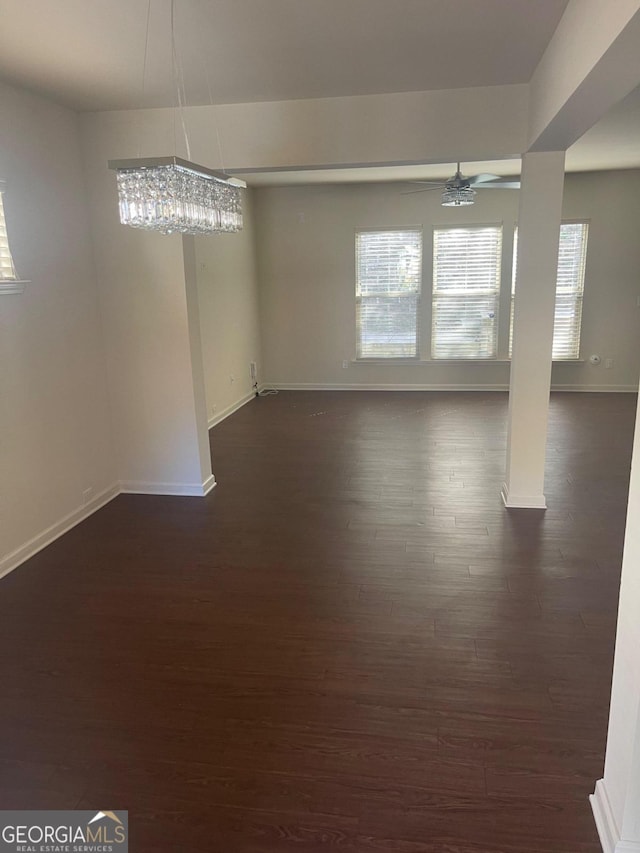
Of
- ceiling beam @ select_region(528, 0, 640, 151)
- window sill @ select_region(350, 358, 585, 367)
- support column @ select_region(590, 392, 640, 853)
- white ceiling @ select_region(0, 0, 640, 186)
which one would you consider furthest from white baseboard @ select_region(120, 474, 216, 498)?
window sill @ select_region(350, 358, 585, 367)

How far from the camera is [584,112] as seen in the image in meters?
2.61

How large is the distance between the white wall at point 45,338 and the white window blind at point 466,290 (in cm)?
494

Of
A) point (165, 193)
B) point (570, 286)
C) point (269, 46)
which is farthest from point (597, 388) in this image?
point (165, 193)

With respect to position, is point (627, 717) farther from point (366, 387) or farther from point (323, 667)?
point (366, 387)

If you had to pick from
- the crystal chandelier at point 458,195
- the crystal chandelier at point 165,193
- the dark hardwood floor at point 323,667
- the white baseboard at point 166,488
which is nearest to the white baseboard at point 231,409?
the white baseboard at point 166,488

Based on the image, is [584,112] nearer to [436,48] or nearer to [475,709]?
[436,48]

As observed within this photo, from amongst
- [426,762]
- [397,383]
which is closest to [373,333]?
[397,383]

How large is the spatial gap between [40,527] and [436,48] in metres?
3.51

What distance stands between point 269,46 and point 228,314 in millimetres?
4328

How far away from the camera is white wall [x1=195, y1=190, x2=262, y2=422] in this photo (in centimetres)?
638

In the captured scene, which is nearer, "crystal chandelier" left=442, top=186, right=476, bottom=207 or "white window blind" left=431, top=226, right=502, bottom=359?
"crystal chandelier" left=442, top=186, right=476, bottom=207

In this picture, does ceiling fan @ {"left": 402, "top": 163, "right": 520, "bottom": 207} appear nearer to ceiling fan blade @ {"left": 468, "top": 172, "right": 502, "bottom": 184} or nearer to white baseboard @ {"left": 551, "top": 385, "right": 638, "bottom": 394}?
ceiling fan blade @ {"left": 468, "top": 172, "right": 502, "bottom": 184}

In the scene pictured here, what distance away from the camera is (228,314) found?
7027 millimetres

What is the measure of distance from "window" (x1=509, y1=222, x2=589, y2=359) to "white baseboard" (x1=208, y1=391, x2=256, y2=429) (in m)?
3.48
